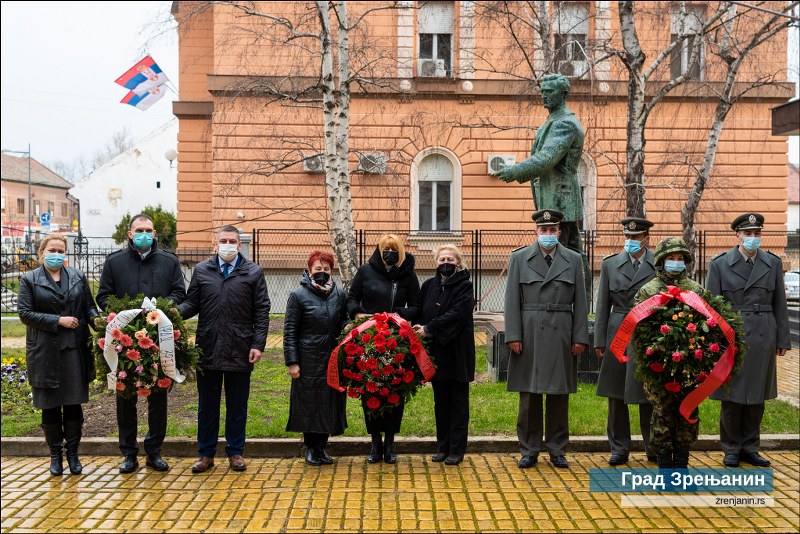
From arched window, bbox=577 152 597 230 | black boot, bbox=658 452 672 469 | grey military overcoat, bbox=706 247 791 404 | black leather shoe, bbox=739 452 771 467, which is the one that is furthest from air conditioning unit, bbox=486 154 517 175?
black boot, bbox=658 452 672 469

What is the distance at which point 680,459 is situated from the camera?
21.5ft

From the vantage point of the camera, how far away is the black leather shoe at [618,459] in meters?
7.08

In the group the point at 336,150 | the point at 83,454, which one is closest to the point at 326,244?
the point at 336,150

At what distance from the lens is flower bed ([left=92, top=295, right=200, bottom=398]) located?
6.61 meters

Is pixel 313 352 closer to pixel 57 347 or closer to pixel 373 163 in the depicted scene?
pixel 57 347

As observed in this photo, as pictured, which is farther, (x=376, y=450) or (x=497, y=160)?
(x=497, y=160)

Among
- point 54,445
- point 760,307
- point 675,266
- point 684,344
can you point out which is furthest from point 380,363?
point 760,307

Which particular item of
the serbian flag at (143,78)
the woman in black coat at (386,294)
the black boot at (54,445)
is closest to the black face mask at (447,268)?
the woman in black coat at (386,294)

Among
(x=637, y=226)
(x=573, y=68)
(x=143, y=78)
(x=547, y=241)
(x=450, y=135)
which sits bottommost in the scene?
(x=547, y=241)

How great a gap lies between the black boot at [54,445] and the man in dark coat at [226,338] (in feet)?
3.84

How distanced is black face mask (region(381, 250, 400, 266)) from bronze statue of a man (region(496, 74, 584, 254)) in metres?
1.65

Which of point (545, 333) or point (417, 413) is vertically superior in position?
point (545, 333)

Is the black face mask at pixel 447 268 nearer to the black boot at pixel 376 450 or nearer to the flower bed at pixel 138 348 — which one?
the black boot at pixel 376 450

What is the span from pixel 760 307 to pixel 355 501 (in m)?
4.12
